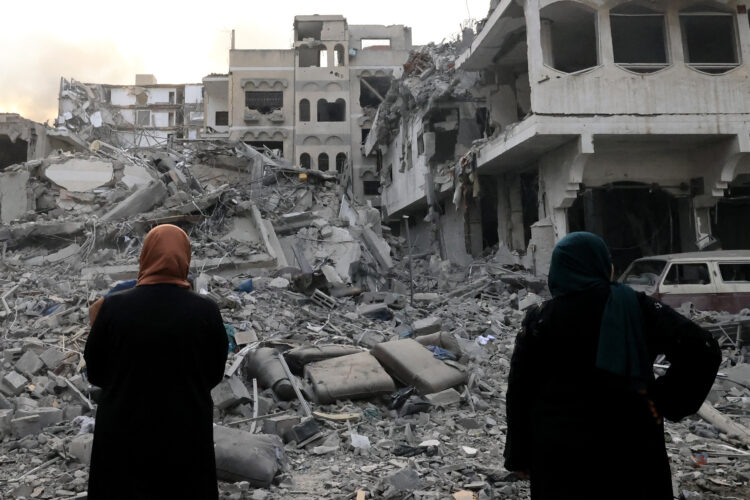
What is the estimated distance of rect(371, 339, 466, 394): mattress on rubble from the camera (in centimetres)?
536

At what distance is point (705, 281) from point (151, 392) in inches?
359

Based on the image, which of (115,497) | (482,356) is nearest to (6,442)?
(115,497)

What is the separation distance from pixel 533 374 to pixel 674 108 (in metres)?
11.0

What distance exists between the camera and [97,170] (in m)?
13.6

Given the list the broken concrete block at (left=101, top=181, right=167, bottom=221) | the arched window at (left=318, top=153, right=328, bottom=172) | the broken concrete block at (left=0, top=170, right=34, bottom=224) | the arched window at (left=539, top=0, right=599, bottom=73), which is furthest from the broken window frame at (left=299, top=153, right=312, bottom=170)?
the arched window at (left=539, top=0, right=599, bottom=73)

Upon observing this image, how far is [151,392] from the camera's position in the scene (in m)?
1.92

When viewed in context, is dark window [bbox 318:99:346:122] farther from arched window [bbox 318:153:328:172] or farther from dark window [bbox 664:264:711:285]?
dark window [bbox 664:264:711:285]

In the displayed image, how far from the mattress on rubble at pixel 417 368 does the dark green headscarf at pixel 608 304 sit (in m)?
3.69

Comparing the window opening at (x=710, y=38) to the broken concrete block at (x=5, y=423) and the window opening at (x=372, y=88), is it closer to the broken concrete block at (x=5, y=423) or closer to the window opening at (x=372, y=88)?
the broken concrete block at (x=5, y=423)

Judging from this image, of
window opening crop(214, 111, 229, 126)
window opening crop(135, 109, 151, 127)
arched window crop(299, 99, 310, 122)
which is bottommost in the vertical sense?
arched window crop(299, 99, 310, 122)

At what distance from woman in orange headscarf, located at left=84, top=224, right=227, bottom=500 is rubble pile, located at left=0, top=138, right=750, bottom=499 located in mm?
1610

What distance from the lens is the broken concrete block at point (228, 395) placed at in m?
4.69

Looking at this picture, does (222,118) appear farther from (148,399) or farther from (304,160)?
(148,399)

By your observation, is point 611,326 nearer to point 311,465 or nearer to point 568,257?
point 568,257
